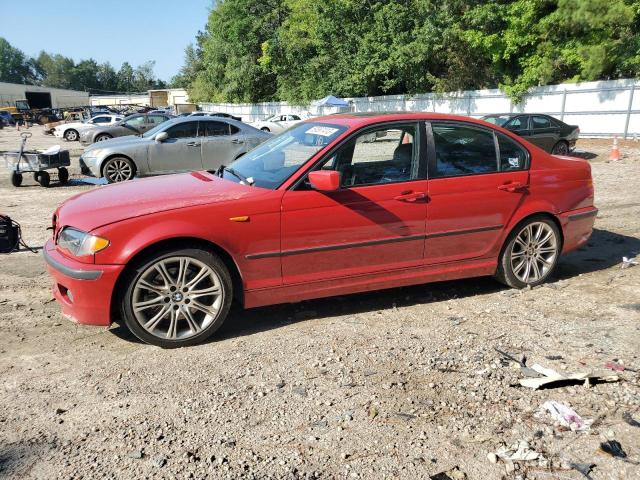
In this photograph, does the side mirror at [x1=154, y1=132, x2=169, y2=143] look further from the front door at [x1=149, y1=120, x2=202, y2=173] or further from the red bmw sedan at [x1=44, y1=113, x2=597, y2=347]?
the red bmw sedan at [x1=44, y1=113, x2=597, y2=347]

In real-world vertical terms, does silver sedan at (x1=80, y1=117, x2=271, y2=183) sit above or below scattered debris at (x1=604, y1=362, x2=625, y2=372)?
above

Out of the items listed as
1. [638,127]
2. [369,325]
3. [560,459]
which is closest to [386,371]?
[369,325]

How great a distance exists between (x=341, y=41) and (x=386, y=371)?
3897 cm

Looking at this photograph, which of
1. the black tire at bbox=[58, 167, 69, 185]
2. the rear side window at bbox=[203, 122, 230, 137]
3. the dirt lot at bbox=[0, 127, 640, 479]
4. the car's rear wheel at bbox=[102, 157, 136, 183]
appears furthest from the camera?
the black tire at bbox=[58, 167, 69, 185]

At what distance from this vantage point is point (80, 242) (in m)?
3.90

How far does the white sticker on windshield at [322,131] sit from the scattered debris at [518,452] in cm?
281

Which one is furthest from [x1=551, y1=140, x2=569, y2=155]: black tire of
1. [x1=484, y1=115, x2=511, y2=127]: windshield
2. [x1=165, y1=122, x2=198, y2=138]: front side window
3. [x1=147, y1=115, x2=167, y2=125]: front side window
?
[x1=147, y1=115, x2=167, y2=125]: front side window

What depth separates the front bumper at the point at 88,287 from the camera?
3.83m

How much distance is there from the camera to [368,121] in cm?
463

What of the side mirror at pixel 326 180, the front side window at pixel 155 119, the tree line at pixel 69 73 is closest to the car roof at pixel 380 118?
the side mirror at pixel 326 180

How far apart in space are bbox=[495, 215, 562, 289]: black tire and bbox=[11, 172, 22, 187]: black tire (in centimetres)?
1149

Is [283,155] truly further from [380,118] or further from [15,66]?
[15,66]

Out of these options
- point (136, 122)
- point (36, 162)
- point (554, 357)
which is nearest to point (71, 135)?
point (136, 122)

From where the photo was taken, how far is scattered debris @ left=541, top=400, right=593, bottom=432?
9.95ft
